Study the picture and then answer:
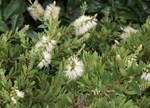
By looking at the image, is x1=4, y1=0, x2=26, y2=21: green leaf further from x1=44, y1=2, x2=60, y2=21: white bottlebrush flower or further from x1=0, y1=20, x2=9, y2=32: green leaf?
x1=44, y1=2, x2=60, y2=21: white bottlebrush flower

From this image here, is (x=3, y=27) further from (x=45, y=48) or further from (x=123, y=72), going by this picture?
(x=123, y=72)

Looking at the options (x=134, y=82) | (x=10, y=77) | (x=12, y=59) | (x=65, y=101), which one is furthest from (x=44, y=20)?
(x=134, y=82)

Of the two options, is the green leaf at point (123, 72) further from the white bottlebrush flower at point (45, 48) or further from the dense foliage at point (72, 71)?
the white bottlebrush flower at point (45, 48)

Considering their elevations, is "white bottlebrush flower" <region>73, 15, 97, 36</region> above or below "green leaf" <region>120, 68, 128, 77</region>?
above

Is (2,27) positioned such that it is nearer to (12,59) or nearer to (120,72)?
(12,59)

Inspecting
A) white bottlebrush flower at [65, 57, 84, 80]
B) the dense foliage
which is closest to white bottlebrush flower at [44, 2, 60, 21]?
the dense foliage

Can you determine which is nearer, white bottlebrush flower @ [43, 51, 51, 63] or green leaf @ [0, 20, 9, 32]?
white bottlebrush flower @ [43, 51, 51, 63]

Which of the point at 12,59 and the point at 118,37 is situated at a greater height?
the point at 12,59

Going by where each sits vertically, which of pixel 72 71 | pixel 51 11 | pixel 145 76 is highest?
pixel 51 11

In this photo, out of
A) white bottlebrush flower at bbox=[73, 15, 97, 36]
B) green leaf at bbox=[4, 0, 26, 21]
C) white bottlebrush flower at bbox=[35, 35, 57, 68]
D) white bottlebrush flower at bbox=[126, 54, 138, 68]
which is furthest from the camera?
green leaf at bbox=[4, 0, 26, 21]

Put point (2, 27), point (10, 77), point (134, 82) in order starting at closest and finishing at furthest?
point (134, 82) → point (10, 77) → point (2, 27)

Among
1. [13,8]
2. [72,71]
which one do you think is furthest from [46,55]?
[13,8]
